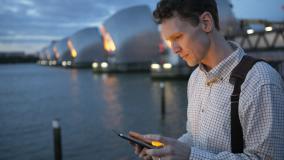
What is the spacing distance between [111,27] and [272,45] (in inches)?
1320

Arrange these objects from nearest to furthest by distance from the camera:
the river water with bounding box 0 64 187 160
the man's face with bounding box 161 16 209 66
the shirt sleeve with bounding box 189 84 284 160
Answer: the shirt sleeve with bounding box 189 84 284 160, the man's face with bounding box 161 16 209 66, the river water with bounding box 0 64 187 160

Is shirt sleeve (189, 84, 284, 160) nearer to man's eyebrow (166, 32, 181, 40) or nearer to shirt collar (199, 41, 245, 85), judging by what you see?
shirt collar (199, 41, 245, 85)

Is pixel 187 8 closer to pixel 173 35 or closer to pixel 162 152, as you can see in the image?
pixel 173 35

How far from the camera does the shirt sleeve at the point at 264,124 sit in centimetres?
129

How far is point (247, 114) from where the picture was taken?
4.35ft

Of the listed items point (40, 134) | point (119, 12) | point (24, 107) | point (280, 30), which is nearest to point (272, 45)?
point (280, 30)

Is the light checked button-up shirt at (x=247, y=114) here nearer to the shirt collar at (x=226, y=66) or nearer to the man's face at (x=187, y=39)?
the shirt collar at (x=226, y=66)

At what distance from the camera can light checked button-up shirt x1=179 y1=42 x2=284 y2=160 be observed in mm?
1303

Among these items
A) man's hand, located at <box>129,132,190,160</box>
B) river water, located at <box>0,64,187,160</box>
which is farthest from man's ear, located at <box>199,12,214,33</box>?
river water, located at <box>0,64,187,160</box>

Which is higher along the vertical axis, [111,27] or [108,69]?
[111,27]

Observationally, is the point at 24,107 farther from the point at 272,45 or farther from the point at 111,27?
the point at 111,27

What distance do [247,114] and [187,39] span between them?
37cm

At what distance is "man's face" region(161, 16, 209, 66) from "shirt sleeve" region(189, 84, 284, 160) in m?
0.28

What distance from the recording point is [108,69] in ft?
147
